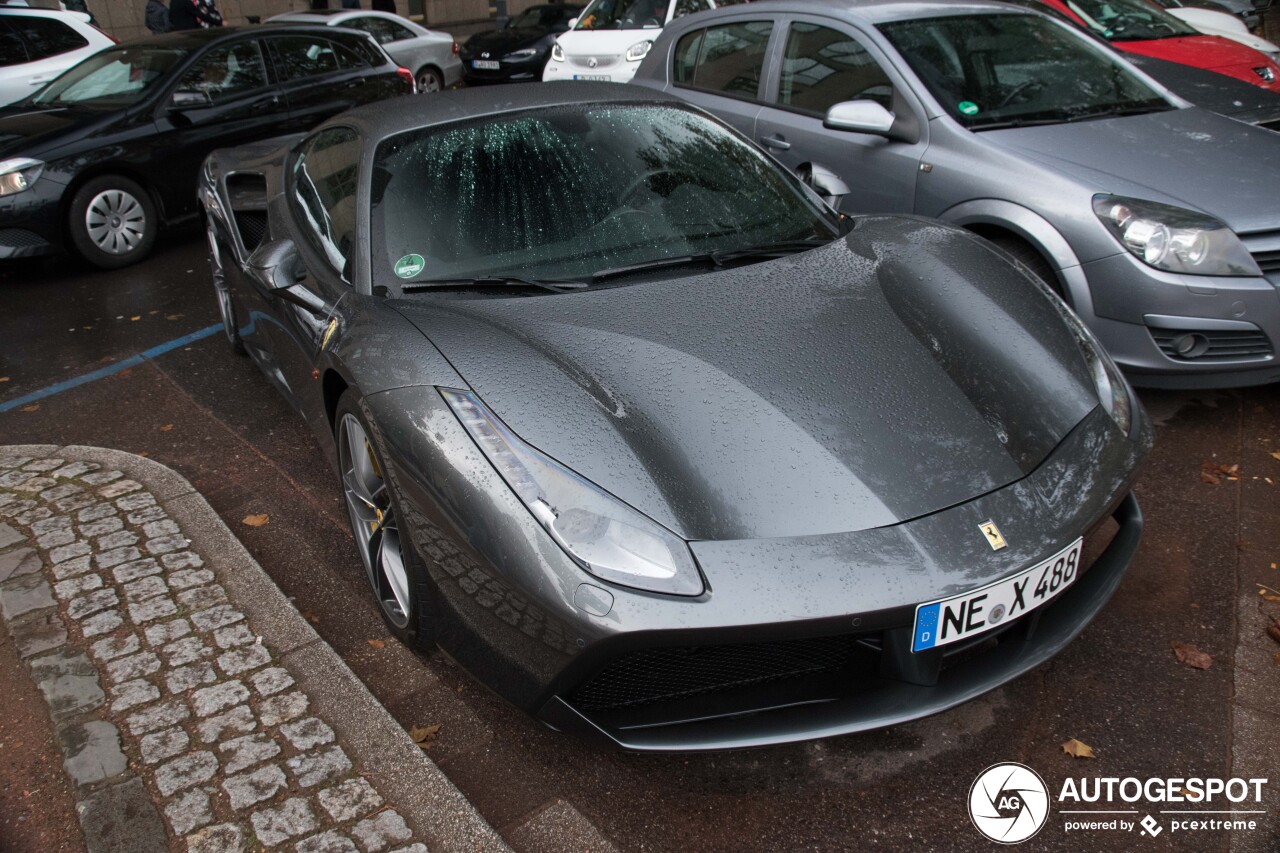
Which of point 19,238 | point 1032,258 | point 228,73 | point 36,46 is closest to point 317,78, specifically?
point 228,73

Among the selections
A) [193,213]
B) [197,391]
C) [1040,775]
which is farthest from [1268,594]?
[193,213]

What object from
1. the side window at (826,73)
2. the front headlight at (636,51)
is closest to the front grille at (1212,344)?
the side window at (826,73)

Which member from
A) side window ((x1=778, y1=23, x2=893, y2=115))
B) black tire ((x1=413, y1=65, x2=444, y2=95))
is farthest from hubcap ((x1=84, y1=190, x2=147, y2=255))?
black tire ((x1=413, y1=65, x2=444, y2=95))

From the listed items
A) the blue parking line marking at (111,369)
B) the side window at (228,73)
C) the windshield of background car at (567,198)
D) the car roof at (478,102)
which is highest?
the car roof at (478,102)

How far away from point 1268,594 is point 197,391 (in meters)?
4.46

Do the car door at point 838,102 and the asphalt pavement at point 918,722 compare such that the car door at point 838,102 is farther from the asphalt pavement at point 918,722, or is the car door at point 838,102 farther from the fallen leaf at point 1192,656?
the fallen leaf at point 1192,656

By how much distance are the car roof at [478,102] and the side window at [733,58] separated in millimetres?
1933

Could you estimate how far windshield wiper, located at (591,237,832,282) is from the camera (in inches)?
120

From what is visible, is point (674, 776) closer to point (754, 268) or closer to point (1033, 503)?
point (1033, 503)

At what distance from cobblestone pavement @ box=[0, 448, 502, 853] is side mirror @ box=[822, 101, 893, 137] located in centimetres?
325

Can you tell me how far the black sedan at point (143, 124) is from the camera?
648 cm

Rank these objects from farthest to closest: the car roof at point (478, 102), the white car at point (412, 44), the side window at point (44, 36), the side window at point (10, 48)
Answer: the white car at point (412, 44)
the side window at point (44, 36)
the side window at point (10, 48)
the car roof at point (478, 102)

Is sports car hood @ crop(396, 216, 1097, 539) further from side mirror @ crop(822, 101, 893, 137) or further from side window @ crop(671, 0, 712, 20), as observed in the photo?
side window @ crop(671, 0, 712, 20)

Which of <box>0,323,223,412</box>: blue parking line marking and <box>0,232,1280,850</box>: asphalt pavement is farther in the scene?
<box>0,323,223,412</box>: blue parking line marking
